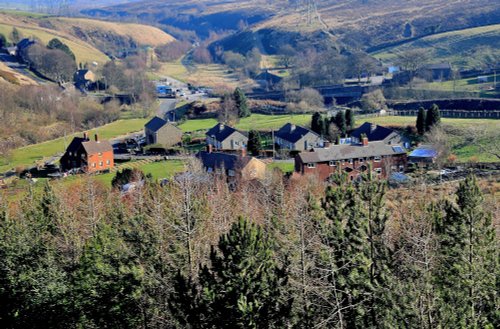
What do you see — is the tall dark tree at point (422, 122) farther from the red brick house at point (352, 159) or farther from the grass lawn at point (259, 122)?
the grass lawn at point (259, 122)

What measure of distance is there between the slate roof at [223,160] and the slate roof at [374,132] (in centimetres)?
1394

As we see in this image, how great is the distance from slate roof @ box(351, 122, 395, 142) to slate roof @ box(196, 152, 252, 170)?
1394 cm

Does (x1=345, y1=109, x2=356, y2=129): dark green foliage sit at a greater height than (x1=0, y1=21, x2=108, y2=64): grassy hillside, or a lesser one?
lesser

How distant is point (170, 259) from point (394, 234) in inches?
330

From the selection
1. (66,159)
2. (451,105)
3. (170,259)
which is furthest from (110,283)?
(451,105)

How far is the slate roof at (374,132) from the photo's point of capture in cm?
4750

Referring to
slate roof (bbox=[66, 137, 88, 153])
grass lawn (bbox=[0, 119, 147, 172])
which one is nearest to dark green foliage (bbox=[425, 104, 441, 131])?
slate roof (bbox=[66, 137, 88, 153])

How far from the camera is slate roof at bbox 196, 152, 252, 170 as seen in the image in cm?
3946

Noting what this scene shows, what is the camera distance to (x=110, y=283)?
17.5 meters

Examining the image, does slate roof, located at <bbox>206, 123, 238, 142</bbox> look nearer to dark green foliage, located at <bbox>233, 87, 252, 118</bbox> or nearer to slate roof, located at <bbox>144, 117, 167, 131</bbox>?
slate roof, located at <bbox>144, 117, 167, 131</bbox>

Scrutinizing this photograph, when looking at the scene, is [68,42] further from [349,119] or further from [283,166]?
[283,166]

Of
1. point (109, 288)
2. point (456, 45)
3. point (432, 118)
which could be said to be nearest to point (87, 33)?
point (456, 45)

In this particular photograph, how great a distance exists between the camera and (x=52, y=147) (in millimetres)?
60125

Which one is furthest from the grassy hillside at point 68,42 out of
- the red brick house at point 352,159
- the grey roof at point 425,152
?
the grey roof at point 425,152
